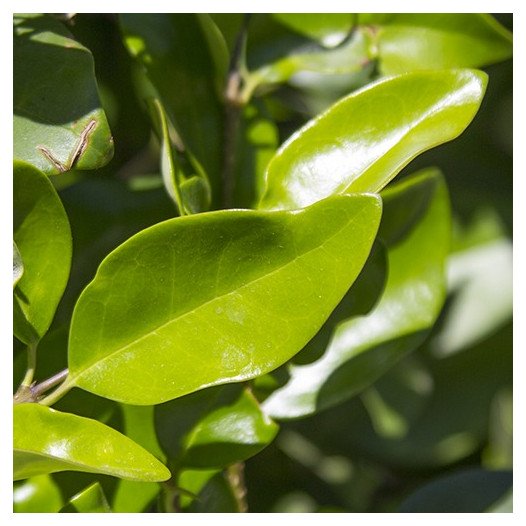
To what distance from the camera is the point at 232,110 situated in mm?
903

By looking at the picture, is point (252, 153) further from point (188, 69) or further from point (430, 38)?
point (430, 38)

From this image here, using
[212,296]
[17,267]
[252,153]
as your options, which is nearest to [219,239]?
[212,296]

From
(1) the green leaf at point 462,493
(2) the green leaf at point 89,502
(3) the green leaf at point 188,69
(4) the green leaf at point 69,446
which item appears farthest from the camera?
(1) the green leaf at point 462,493

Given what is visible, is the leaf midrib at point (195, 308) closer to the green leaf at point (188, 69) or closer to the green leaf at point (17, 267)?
the green leaf at point (17, 267)

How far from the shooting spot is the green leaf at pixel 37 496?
31.4 inches

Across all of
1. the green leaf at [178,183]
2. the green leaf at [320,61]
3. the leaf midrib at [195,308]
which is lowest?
the leaf midrib at [195,308]

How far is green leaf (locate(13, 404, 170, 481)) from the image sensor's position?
622 millimetres

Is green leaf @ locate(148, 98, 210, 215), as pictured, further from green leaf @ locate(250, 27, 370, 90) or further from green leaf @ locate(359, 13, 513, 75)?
green leaf @ locate(359, 13, 513, 75)

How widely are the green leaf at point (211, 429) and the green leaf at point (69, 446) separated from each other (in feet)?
0.51

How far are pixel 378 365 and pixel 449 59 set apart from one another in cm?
34

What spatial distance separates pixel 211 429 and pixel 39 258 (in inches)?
8.9

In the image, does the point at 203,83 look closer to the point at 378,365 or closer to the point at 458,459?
the point at 378,365

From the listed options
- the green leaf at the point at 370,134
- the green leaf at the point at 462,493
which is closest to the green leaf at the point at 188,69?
the green leaf at the point at 370,134
